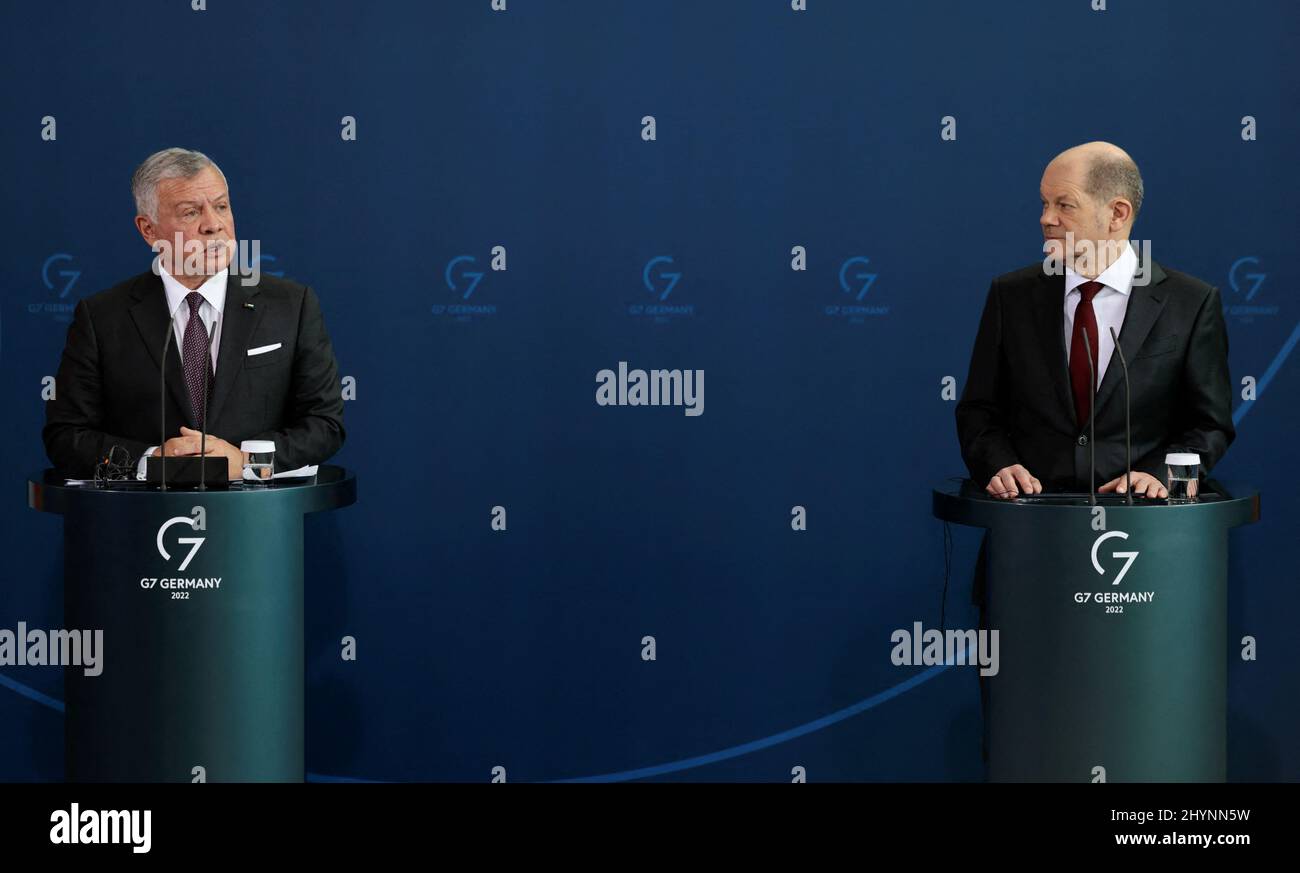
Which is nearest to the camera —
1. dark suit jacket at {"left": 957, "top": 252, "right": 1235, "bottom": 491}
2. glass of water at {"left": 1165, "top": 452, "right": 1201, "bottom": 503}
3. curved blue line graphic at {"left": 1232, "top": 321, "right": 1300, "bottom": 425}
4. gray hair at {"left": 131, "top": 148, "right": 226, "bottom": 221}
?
glass of water at {"left": 1165, "top": 452, "right": 1201, "bottom": 503}

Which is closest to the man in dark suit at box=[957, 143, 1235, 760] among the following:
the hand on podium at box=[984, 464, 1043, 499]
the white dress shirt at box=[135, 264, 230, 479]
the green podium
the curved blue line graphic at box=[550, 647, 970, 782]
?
the hand on podium at box=[984, 464, 1043, 499]

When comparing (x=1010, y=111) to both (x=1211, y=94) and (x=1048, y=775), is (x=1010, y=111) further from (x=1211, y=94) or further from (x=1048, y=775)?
(x=1048, y=775)

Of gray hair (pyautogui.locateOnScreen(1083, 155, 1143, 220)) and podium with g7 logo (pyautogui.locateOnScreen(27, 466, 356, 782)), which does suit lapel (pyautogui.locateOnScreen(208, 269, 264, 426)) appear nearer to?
podium with g7 logo (pyautogui.locateOnScreen(27, 466, 356, 782))

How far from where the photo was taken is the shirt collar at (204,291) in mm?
4027

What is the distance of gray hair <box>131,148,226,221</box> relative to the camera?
397 cm

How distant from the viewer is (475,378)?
5031mm

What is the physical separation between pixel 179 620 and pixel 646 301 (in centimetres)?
212

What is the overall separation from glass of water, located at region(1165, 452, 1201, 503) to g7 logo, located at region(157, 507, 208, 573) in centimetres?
Result: 219

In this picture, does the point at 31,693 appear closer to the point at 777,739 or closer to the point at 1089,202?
the point at 777,739

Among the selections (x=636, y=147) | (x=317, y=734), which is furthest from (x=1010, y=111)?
(x=317, y=734)

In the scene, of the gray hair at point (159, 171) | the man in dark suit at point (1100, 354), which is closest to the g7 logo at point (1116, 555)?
the man in dark suit at point (1100, 354)

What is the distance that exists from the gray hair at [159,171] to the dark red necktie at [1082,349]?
2.29 m

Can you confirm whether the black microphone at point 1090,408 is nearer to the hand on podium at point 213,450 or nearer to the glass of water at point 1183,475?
the glass of water at point 1183,475

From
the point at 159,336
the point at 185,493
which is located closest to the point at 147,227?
the point at 159,336
